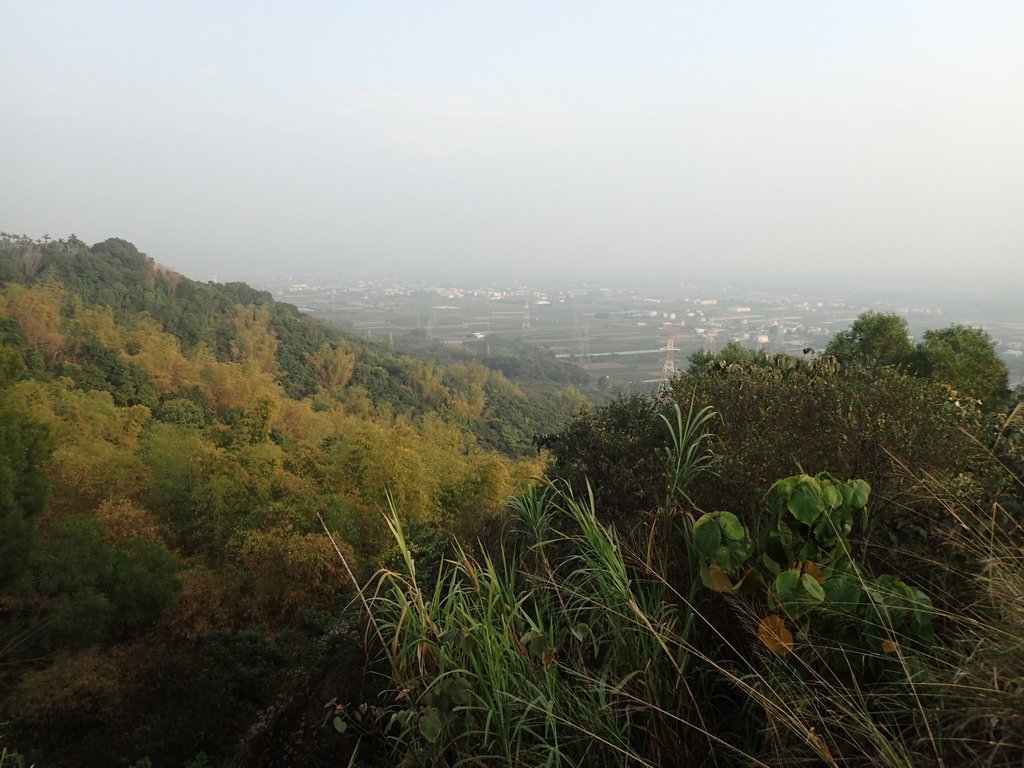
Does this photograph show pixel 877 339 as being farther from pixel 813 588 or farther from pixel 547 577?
pixel 813 588

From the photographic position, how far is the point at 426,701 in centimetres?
145

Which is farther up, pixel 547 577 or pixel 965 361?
pixel 547 577

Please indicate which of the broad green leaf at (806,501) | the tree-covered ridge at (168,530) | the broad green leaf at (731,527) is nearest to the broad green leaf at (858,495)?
the broad green leaf at (806,501)

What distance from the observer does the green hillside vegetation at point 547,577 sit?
1.37 meters

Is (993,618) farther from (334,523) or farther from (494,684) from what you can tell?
(334,523)

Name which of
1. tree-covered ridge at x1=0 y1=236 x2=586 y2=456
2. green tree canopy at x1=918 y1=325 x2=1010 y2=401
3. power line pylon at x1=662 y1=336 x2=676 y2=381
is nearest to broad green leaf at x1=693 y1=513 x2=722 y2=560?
power line pylon at x1=662 y1=336 x2=676 y2=381

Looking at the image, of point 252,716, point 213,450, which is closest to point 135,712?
point 252,716

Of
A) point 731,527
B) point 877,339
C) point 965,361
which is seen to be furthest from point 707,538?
point 877,339

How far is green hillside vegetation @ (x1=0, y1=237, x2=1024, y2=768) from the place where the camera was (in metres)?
1.37

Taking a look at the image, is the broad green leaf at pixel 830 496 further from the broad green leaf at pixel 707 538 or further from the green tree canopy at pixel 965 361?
the green tree canopy at pixel 965 361

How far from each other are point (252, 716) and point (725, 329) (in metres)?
26.8

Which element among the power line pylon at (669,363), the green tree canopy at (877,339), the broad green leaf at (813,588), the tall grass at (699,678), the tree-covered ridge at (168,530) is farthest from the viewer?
the green tree canopy at (877,339)

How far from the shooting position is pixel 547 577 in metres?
2.03

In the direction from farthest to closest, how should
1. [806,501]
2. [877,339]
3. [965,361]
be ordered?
[877,339] < [965,361] < [806,501]
